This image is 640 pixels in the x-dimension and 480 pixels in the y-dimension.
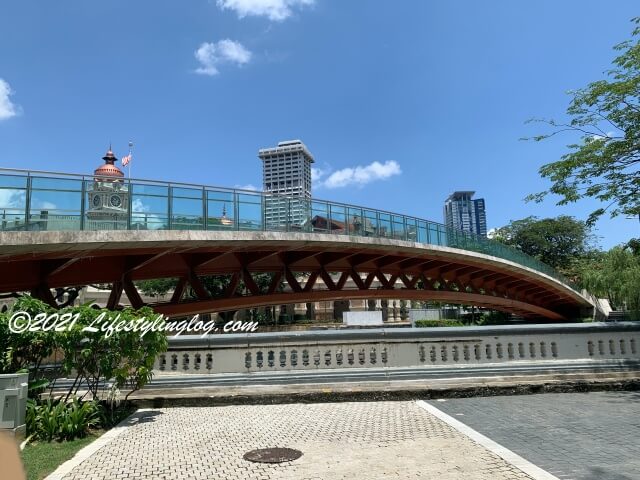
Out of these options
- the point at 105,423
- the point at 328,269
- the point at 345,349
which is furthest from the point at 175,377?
the point at 328,269

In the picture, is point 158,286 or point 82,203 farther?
point 158,286

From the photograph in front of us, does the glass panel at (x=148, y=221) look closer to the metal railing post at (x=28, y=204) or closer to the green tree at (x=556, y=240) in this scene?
the metal railing post at (x=28, y=204)

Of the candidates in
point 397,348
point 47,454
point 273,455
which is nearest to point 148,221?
point 397,348

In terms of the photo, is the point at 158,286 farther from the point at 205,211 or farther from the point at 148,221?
the point at 148,221

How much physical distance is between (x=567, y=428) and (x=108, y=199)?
12.0 meters

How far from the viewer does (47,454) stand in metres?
6.15

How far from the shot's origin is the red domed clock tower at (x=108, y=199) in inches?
503

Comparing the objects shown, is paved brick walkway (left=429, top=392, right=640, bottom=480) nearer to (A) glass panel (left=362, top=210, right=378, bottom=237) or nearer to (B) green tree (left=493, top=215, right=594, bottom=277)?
(A) glass panel (left=362, top=210, right=378, bottom=237)

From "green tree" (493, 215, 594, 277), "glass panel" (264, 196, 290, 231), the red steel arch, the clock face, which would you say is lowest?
the red steel arch

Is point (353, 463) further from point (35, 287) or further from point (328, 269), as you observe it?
point (328, 269)

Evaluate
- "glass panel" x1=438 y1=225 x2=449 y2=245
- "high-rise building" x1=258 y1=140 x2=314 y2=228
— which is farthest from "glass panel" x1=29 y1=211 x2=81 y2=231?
"high-rise building" x1=258 y1=140 x2=314 y2=228

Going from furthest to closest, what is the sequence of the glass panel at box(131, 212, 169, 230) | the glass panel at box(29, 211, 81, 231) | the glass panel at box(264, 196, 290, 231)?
the glass panel at box(264, 196, 290, 231) < the glass panel at box(131, 212, 169, 230) < the glass panel at box(29, 211, 81, 231)

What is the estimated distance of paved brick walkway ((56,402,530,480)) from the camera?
5.33 meters

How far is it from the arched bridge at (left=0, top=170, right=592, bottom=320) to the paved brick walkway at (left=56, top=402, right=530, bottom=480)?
6057 millimetres
